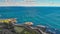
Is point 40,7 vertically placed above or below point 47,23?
above

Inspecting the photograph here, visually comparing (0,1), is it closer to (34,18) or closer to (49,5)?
(34,18)

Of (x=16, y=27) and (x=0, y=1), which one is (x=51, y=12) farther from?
→ (x=0, y=1)

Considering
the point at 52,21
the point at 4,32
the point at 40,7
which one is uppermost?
the point at 40,7

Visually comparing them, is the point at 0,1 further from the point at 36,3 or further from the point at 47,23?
the point at 47,23

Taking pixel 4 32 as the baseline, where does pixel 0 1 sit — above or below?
above

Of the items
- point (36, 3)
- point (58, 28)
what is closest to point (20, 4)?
point (36, 3)

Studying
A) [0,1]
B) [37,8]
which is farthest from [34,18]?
[0,1]
